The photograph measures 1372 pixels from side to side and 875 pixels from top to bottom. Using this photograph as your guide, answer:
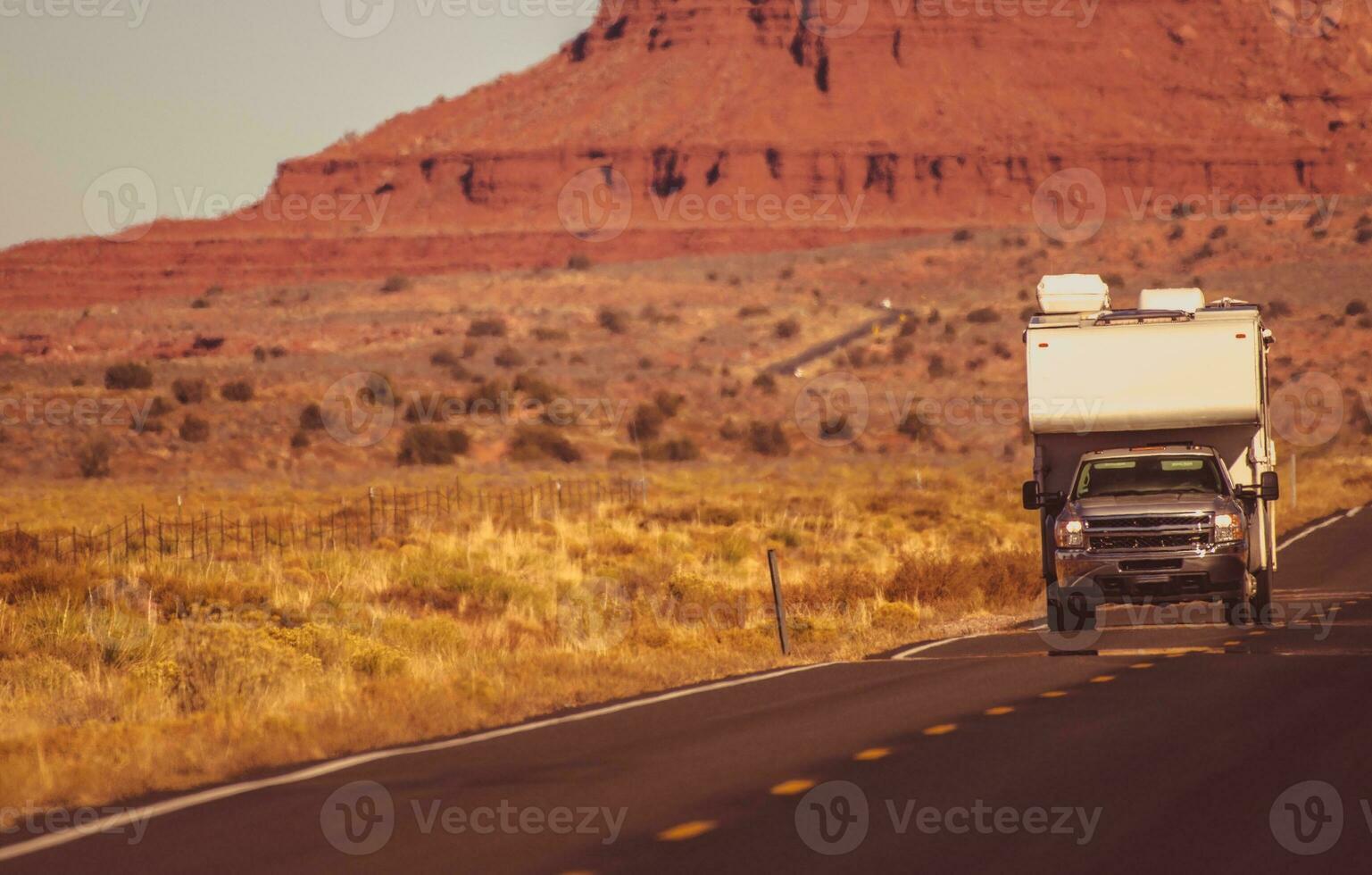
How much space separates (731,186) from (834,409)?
2514 inches

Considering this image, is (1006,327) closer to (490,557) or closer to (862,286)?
(862,286)

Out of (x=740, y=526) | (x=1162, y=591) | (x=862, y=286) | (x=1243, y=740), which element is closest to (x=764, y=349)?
(x=862, y=286)

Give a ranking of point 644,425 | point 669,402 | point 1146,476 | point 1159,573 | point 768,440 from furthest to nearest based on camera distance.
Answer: point 669,402 → point 768,440 → point 644,425 → point 1146,476 → point 1159,573

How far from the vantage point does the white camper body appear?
17.6 metres

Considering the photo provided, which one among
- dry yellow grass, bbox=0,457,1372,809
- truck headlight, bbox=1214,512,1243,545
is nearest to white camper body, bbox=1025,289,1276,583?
truck headlight, bbox=1214,512,1243,545

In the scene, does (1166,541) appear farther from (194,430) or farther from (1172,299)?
(194,430)

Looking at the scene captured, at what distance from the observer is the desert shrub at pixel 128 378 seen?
62.3 metres

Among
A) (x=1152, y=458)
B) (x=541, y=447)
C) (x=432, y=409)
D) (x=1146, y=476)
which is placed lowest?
(x=541, y=447)

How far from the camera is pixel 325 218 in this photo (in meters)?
136

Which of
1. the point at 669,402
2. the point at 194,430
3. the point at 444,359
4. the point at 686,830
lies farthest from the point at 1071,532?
the point at 444,359

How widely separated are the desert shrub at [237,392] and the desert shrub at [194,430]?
4481mm

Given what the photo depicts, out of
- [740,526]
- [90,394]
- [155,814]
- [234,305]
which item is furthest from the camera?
[234,305]

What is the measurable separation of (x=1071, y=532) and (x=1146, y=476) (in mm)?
1510

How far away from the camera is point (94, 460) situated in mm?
51031
